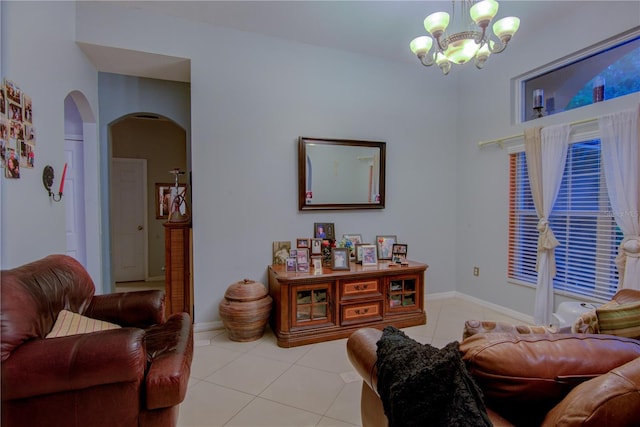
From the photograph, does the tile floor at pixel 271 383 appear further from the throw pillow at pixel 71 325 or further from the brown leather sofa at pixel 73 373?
the throw pillow at pixel 71 325

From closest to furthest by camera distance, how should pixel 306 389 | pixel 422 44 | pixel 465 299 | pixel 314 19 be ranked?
pixel 306 389, pixel 422 44, pixel 314 19, pixel 465 299

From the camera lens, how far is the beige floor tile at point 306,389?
2.01m

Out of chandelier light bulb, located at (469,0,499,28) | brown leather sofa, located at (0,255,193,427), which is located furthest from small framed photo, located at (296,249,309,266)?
chandelier light bulb, located at (469,0,499,28)

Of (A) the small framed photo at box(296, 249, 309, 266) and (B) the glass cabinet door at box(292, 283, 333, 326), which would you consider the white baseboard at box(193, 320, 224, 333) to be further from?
(A) the small framed photo at box(296, 249, 309, 266)

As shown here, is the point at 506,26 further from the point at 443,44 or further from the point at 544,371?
the point at 544,371

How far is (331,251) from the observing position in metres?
3.29

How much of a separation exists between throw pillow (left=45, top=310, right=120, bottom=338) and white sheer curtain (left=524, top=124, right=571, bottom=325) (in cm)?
361

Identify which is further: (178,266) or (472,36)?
(178,266)

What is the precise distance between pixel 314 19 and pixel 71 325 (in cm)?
305

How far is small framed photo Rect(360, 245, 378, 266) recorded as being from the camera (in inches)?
133

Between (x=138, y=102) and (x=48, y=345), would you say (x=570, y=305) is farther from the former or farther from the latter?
(x=138, y=102)

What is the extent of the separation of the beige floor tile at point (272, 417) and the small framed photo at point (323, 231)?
72.1 inches

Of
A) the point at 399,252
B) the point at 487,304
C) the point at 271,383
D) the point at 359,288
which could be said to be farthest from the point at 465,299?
the point at 271,383

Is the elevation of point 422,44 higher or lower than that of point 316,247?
higher
